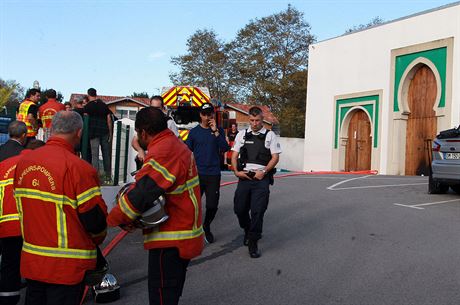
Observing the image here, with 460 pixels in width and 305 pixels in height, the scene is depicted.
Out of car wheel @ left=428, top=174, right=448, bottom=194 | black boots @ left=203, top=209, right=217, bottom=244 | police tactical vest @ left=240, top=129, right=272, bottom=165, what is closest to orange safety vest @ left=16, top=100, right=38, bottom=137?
black boots @ left=203, top=209, right=217, bottom=244

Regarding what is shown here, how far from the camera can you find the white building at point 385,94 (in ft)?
77.7

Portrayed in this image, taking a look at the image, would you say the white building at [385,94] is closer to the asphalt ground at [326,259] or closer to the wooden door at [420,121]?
the wooden door at [420,121]

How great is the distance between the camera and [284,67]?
52812mm

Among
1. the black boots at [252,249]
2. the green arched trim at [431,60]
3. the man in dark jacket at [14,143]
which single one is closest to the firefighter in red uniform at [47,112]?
the man in dark jacket at [14,143]

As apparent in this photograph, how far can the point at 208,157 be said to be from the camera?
8.32 m

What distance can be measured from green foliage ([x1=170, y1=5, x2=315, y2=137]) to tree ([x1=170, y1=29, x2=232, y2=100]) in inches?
4.0

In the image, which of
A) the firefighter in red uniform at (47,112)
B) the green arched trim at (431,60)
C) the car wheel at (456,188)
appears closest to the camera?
the firefighter in red uniform at (47,112)

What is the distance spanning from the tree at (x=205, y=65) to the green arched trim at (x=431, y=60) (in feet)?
101

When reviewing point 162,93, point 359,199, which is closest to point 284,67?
point 162,93

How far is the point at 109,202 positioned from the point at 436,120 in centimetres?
1783

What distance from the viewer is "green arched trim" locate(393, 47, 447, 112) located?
923 inches

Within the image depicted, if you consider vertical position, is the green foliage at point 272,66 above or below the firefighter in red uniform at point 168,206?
above

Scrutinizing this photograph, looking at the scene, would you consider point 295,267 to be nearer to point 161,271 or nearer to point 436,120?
point 161,271

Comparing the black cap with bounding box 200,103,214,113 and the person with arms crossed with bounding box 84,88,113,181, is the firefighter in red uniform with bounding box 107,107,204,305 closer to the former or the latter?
the black cap with bounding box 200,103,214,113
